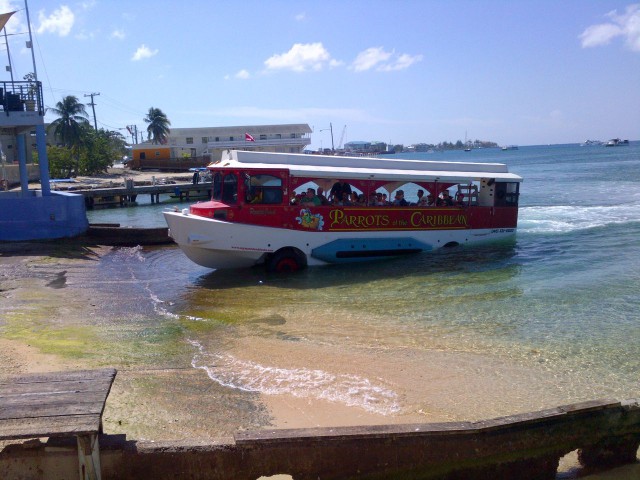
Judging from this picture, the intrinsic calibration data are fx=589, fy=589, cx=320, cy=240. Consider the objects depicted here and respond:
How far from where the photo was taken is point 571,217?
27.2m

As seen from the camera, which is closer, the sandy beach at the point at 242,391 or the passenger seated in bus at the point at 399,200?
the sandy beach at the point at 242,391

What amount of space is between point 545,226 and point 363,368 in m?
18.5

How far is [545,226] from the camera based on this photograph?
24844 millimetres

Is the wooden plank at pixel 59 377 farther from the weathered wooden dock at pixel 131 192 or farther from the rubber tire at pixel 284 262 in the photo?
the weathered wooden dock at pixel 131 192

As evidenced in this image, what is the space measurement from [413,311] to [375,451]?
726 centimetres

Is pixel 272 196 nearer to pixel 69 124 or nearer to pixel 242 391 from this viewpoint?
pixel 242 391

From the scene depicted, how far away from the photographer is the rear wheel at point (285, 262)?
16294 millimetres

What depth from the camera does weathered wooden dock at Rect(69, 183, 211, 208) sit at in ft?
141

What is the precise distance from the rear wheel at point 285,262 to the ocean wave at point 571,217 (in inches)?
→ 449

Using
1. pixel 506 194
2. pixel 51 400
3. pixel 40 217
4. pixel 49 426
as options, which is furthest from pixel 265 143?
pixel 49 426

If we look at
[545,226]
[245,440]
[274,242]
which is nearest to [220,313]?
[274,242]

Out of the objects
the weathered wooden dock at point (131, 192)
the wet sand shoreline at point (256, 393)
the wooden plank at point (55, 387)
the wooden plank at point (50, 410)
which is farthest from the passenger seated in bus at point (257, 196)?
the weathered wooden dock at point (131, 192)

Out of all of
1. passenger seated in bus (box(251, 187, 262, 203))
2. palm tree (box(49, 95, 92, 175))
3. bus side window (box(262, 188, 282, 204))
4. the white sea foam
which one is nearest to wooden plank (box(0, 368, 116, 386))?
the white sea foam

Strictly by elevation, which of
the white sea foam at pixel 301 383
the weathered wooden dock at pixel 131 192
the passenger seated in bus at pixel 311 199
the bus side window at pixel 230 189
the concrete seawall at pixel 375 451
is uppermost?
the bus side window at pixel 230 189
